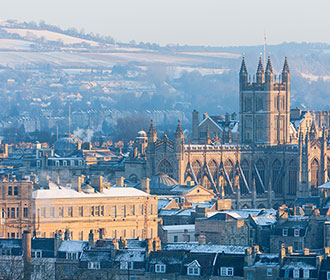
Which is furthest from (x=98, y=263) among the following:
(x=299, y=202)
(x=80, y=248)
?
(x=299, y=202)

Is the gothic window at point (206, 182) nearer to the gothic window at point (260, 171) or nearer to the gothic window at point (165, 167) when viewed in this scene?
the gothic window at point (165, 167)

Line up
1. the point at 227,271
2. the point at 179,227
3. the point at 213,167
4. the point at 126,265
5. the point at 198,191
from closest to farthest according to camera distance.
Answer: the point at 227,271 → the point at 126,265 → the point at 179,227 → the point at 198,191 → the point at 213,167

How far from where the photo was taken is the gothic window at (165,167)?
136 metres

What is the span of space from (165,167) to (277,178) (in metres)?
11.1

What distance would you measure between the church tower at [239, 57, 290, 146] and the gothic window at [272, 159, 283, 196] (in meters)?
4.16

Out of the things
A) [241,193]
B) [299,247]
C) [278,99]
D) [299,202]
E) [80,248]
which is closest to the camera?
[80,248]

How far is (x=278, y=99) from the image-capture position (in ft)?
493

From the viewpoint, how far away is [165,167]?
13612 cm

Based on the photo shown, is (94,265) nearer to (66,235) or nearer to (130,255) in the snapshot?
(130,255)

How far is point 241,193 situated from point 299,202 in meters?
26.8

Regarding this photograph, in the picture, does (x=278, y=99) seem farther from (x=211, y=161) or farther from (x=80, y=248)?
(x=80, y=248)

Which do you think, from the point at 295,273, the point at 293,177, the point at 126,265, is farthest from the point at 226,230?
the point at 293,177

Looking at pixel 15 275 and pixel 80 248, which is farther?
pixel 80 248

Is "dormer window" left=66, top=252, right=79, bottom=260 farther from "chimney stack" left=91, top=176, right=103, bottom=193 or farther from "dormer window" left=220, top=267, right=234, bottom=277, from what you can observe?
"chimney stack" left=91, top=176, right=103, bottom=193
